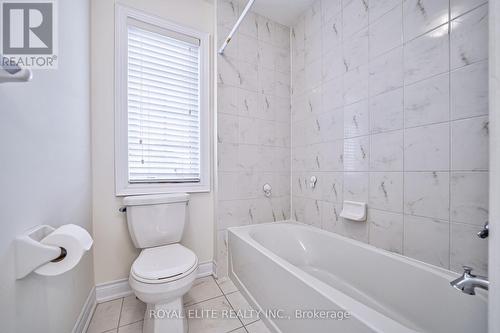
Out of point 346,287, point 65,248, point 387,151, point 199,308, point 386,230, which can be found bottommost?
point 199,308

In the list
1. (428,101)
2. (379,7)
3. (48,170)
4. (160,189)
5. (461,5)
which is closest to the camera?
(48,170)

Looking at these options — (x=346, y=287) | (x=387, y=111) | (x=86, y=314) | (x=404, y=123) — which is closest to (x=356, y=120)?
(x=387, y=111)

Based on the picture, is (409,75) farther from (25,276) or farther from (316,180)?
(25,276)

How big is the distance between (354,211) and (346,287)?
20.8 inches

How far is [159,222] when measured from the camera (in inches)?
55.5

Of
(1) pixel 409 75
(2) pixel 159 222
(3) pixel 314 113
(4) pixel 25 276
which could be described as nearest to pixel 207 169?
(2) pixel 159 222

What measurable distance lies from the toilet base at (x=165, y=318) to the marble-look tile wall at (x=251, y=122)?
62 cm

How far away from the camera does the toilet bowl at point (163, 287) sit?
3.22 ft

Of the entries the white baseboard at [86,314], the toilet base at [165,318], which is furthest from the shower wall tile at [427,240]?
the white baseboard at [86,314]

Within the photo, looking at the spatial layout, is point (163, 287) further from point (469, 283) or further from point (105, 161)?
point (469, 283)

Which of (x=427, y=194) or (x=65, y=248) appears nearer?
(x=65, y=248)

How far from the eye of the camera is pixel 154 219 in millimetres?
1397

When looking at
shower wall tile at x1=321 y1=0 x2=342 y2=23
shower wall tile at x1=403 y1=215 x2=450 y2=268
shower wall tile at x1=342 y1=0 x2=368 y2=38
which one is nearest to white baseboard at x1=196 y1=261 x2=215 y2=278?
shower wall tile at x1=403 y1=215 x2=450 y2=268

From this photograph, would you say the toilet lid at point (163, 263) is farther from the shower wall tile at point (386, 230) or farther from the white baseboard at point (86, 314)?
the shower wall tile at point (386, 230)
